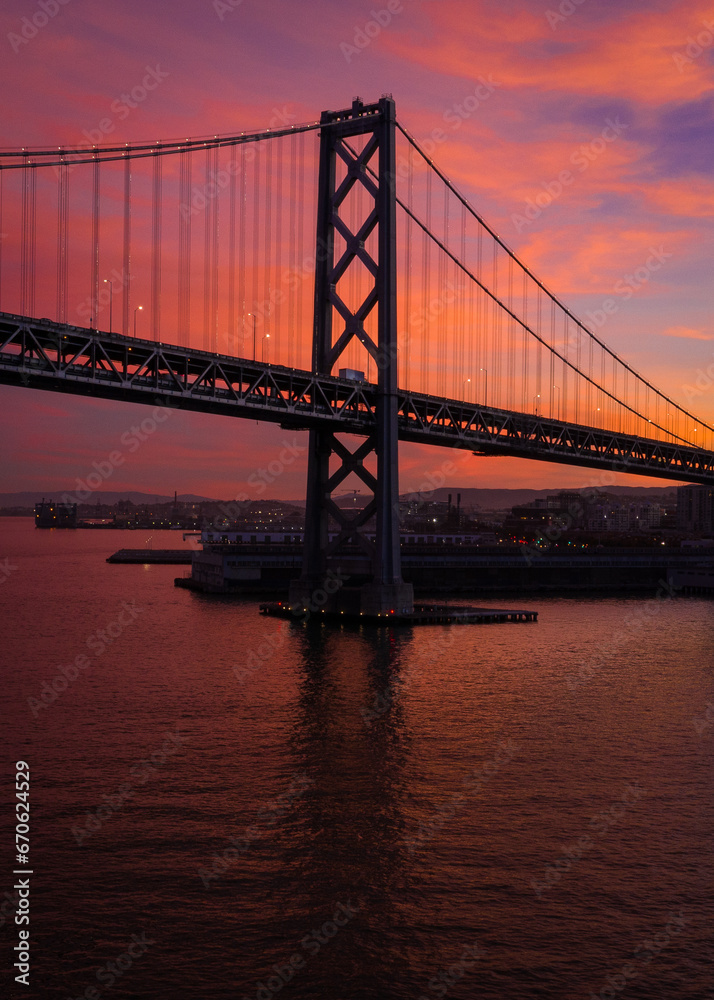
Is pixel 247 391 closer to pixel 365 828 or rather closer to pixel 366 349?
pixel 366 349

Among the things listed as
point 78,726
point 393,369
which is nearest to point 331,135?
point 393,369

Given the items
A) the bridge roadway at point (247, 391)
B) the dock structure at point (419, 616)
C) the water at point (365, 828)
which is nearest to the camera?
the water at point (365, 828)

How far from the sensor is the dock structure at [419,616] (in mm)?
51812

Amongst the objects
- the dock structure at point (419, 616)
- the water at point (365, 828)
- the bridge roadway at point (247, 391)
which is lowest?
the water at point (365, 828)

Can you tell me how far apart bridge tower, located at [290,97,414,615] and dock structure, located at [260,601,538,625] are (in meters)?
0.50

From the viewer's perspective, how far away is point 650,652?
45.2m

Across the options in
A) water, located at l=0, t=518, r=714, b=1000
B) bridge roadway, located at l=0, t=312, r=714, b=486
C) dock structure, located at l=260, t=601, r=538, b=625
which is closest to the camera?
water, located at l=0, t=518, r=714, b=1000

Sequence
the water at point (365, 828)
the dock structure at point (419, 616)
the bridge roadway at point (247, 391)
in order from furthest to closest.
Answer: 1. the dock structure at point (419, 616)
2. the bridge roadway at point (247, 391)
3. the water at point (365, 828)

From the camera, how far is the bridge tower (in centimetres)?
A: 5178

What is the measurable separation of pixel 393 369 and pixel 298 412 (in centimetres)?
566

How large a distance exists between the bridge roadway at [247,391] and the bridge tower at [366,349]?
75.8 inches

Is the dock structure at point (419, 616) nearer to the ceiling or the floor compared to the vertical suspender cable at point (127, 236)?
nearer to the floor

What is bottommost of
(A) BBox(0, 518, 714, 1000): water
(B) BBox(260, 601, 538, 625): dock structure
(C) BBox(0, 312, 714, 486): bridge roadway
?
(A) BBox(0, 518, 714, 1000): water

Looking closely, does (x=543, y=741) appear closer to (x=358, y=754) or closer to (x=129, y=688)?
(x=358, y=754)
